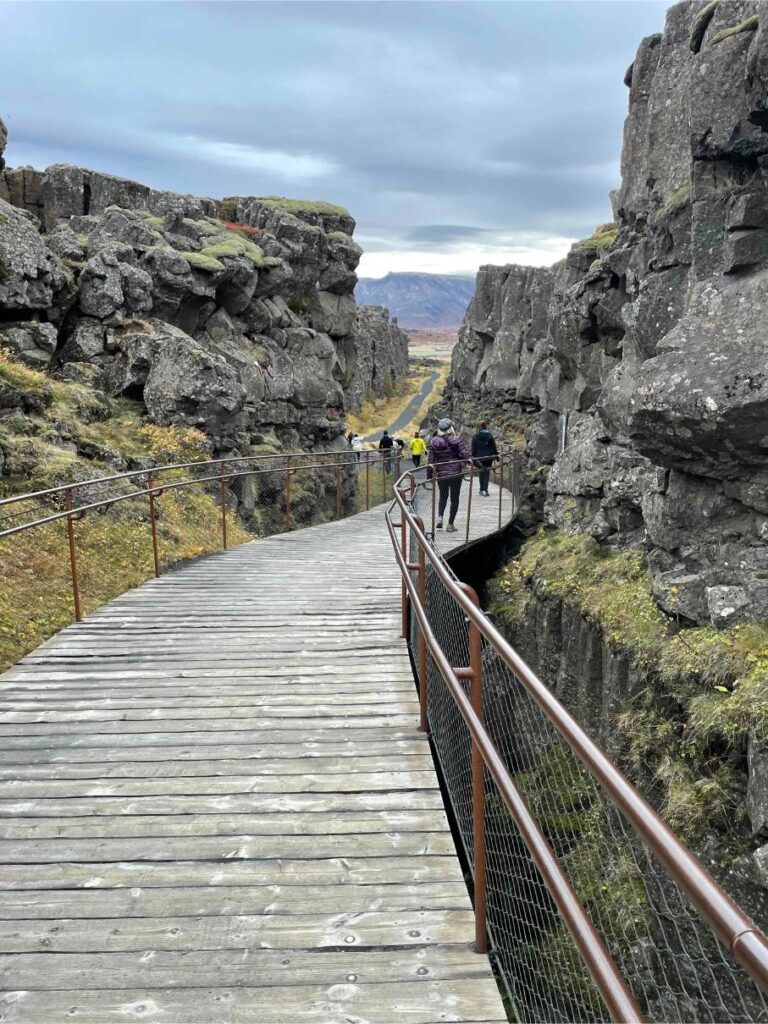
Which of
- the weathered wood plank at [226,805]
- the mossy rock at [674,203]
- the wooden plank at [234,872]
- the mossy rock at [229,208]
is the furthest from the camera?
the mossy rock at [229,208]

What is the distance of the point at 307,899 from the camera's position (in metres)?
2.99

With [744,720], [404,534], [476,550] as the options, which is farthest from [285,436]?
[744,720]

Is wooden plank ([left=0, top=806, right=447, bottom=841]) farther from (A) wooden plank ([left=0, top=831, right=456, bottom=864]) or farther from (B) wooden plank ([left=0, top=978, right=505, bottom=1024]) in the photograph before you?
(B) wooden plank ([left=0, top=978, right=505, bottom=1024])

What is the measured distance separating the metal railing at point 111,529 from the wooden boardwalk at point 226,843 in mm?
1712

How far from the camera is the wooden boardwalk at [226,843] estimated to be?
8.30ft

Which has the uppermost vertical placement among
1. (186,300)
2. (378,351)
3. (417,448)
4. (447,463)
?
(378,351)

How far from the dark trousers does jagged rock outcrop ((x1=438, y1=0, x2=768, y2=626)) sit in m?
2.67

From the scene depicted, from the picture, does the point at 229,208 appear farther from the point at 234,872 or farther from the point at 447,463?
the point at 234,872

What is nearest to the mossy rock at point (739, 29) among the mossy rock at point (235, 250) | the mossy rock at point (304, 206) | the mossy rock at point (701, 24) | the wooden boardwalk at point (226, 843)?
the mossy rock at point (701, 24)

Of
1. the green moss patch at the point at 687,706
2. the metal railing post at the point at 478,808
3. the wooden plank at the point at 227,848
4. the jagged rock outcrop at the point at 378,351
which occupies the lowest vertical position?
the green moss patch at the point at 687,706

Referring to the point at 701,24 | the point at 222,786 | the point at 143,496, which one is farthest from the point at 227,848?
the point at 701,24

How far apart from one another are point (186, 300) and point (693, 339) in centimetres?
1417

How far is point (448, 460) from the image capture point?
505 inches

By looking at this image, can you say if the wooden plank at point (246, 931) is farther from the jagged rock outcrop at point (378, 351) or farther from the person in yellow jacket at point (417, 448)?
the jagged rock outcrop at point (378, 351)
